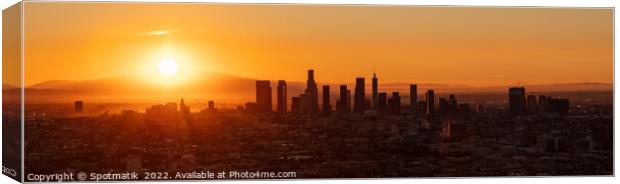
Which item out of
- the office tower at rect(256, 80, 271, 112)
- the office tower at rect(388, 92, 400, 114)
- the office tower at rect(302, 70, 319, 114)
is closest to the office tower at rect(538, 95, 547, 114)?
the office tower at rect(388, 92, 400, 114)

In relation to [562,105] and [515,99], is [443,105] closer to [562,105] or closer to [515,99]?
[515,99]

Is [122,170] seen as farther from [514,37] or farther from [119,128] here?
[514,37]

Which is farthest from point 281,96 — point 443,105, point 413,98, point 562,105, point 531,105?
point 562,105

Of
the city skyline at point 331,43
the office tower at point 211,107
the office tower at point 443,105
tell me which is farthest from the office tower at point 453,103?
the office tower at point 211,107

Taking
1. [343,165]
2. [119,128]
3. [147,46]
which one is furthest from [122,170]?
[343,165]

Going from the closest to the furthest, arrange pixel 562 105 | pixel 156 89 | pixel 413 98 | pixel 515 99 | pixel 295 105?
pixel 156 89, pixel 295 105, pixel 413 98, pixel 515 99, pixel 562 105
